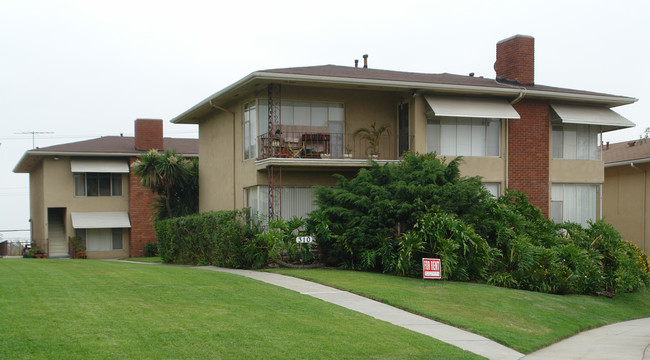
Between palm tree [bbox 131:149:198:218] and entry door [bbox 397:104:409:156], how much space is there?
11.1 metres

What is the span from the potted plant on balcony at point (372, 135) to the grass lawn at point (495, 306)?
5760mm

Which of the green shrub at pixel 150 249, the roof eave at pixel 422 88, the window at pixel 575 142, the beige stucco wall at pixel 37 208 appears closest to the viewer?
the roof eave at pixel 422 88

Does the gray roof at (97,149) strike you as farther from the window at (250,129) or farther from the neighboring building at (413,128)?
the neighboring building at (413,128)

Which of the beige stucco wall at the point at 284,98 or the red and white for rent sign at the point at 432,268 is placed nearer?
the red and white for rent sign at the point at 432,268

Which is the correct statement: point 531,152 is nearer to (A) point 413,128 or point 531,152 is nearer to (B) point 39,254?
(A) point 413,128

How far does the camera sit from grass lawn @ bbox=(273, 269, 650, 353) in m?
12.0

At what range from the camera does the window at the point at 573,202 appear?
2386cm

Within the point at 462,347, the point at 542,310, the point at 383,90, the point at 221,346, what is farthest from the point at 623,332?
the point at 383,90

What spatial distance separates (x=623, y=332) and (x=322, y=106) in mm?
11999

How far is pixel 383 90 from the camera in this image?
21.9 meters

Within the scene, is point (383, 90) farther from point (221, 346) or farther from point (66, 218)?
point (66, 218)

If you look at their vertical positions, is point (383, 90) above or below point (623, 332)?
above

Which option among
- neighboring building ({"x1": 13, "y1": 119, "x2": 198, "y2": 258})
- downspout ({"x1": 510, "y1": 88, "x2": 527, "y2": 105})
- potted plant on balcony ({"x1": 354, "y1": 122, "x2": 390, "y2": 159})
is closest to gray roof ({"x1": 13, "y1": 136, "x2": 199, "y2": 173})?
neighboring building ({"x1": 13, "y1": 119, "x2": 198, "y2": 258})

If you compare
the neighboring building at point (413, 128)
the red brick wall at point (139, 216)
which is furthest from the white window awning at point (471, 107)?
the red brick wall at point (139, 216)
